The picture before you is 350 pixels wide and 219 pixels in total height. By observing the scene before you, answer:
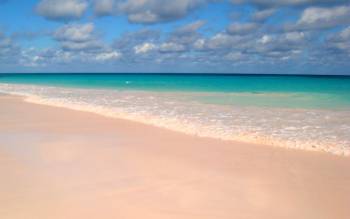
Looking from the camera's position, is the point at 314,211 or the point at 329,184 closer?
the point at 314,211

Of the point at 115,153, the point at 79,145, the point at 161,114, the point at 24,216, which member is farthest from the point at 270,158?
the point at 161,114

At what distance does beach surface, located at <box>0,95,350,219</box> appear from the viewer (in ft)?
15.0

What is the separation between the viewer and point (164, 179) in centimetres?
584

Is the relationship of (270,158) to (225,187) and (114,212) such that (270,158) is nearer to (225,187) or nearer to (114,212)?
(225,187)

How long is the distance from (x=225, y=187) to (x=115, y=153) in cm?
297

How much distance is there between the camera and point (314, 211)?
462cm

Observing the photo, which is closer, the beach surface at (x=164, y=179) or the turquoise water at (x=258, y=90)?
the beach surface at (x=164, y=179)

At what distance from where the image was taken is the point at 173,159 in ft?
23.5

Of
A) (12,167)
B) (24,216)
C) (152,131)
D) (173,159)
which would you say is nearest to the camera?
(24,216)

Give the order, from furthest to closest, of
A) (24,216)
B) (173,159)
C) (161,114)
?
(161,114), (173,159), (24,216)

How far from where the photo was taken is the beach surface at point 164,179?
4.58 metres

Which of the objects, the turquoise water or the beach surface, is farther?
the turquoise water

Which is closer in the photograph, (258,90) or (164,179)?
(164,179)

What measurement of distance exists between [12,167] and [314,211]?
16.5ft
